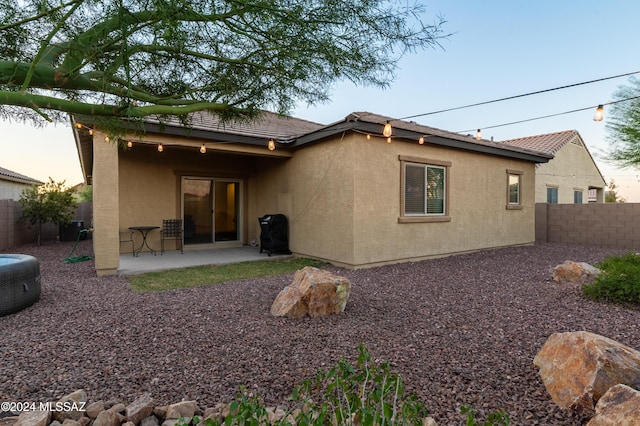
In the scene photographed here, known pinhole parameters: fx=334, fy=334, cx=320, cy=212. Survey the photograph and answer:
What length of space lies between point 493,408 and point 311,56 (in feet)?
9.84

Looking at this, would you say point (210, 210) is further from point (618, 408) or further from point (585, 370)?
point (618, 408)

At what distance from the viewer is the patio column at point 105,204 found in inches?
241

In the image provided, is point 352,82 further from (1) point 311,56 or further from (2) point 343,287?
(2) point 343,287

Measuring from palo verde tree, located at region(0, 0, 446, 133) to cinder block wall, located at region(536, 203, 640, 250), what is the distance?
37.7 feet

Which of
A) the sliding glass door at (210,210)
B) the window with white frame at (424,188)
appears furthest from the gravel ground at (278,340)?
the sliding glass door at (210,210)

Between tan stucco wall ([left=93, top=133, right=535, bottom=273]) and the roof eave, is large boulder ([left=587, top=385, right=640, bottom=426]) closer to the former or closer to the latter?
tan stucco wall ([left=93, top=133, right=535, bottom=273])

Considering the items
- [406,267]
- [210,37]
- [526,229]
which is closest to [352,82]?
[210,37]

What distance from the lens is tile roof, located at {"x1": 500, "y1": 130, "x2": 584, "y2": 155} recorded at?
666 inches

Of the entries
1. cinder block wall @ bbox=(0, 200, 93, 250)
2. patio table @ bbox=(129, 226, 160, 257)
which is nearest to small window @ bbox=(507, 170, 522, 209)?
patio table @ bbox=(129, 226, 160, 257)

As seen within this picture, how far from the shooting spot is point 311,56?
2941 millimetres

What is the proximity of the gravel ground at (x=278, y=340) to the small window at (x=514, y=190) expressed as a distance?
18.3 ft

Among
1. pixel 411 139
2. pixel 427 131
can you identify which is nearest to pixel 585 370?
pixel 411 139

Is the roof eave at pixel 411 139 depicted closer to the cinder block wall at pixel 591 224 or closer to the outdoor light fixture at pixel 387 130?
the outdoor light fixture at pixel 387 130

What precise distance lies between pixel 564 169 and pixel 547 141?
1.71 metres
